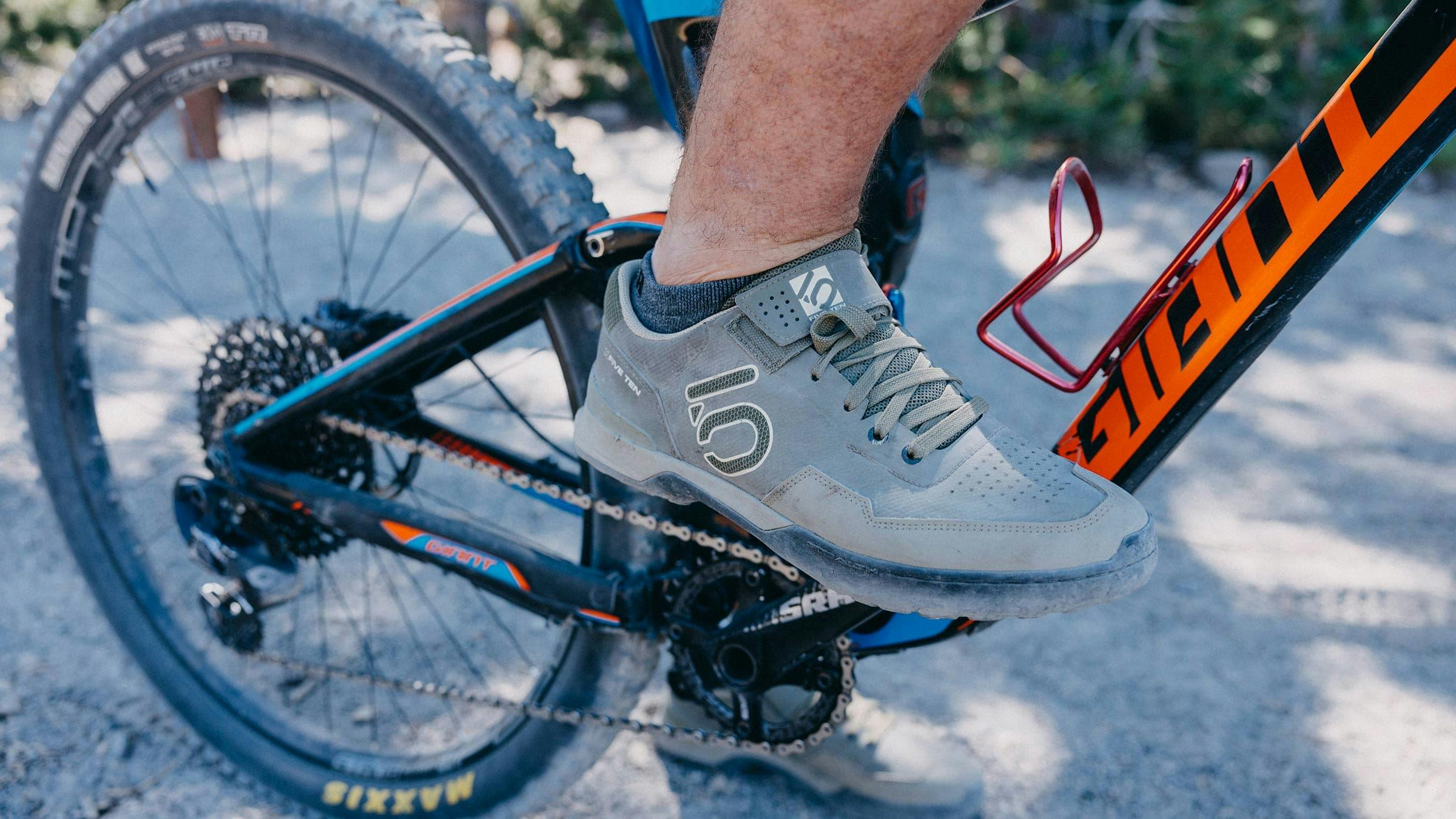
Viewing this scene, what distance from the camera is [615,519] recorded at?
1.36 meters

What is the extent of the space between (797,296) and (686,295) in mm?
121

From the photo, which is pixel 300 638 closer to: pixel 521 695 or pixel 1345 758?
pixel 521 695

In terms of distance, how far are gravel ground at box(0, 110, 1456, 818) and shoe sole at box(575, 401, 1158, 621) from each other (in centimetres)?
75

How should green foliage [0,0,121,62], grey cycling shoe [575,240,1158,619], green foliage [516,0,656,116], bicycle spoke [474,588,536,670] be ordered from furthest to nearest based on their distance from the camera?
green foliage [0,0,121,62] → green foliage [516,0,656,116] → bicycle spoke [474,588,536,670] → grey cycling shoe [575,240,1158,619]

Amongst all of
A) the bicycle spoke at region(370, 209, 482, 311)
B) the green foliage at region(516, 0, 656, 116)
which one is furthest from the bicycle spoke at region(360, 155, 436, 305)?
the green foliage at region(516, 0, 656, 116)

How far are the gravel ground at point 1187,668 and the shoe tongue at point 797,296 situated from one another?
94 cm

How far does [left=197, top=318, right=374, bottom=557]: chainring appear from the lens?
156 centimetres

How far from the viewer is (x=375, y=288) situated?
3541mm

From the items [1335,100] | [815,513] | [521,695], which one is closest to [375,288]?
[521,695]

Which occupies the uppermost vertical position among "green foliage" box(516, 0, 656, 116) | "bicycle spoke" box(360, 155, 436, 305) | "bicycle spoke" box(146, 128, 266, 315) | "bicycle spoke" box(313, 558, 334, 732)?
"green foliage" box(516, 0, 656, 116)

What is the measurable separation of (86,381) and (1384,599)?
2506 mm

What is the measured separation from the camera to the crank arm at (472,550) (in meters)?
1.33

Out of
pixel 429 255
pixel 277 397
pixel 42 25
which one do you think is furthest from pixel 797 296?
pixel 42 25

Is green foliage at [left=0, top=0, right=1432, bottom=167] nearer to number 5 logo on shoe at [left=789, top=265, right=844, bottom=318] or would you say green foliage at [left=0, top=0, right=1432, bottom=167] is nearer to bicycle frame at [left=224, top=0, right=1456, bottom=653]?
bicycle frame at [left=224, top=0, right=1456, bottom=653]
